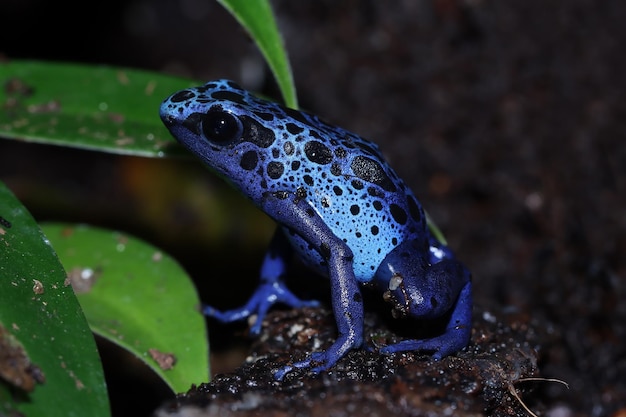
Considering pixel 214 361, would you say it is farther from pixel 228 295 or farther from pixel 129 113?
pixel 129 113

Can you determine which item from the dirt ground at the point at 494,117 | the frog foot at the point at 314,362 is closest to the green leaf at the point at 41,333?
the frog foot at the point at 314,362

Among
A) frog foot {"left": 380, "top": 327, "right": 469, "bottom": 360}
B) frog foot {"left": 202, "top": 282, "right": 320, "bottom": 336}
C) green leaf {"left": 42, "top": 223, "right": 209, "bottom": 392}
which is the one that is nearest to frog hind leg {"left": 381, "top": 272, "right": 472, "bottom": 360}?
frog foot {"left": 380, "top": 327, "right": 469, "bottom": 360}

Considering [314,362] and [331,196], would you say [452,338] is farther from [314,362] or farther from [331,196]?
[331,196]

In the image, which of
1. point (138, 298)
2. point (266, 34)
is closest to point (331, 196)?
point (266, 34)

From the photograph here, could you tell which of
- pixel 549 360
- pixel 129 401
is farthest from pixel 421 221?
pixel 129 401

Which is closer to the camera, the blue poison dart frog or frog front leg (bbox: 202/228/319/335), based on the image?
the blue poison dart frog

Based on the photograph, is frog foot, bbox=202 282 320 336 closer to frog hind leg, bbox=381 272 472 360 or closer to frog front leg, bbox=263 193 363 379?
frog front leg, bbox=263 193 363 379

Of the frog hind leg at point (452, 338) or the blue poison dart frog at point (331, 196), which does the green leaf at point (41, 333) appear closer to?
the blue poison dart frog at point (331, 196)
